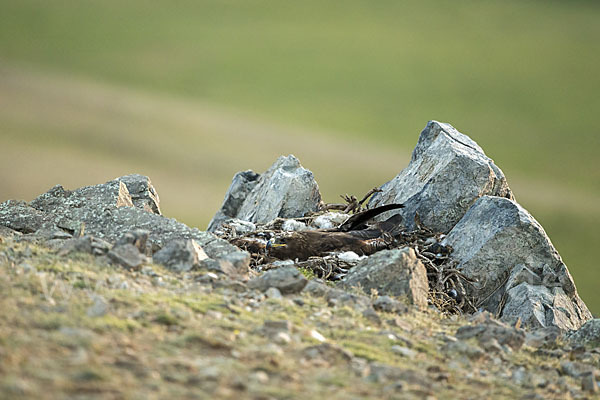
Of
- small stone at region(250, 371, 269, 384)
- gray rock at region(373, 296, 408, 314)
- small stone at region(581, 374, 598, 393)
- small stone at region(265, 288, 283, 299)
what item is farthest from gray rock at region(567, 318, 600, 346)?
small stone at region(250, 371, 269, 384)

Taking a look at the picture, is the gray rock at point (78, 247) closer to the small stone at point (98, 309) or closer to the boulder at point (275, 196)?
the small stone at point (98, 309)

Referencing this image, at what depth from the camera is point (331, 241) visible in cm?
1017

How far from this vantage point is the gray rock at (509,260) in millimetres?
10211

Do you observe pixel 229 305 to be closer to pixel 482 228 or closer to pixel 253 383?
pixel 253 383

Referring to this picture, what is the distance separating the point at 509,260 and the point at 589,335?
2.93 meters

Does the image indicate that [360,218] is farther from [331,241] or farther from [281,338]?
[281,338]

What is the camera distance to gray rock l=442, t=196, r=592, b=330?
33.5ft

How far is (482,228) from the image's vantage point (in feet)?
34.9

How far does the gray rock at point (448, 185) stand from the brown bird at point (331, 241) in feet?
3.89

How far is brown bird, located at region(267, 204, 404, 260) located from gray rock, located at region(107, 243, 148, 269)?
3.44 meters

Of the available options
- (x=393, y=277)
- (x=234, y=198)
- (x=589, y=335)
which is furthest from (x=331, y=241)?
(x=234, y=198)

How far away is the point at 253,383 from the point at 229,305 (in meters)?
1.78

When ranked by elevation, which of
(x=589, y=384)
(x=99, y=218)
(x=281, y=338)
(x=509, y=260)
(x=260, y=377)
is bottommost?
(x=260, y=377)

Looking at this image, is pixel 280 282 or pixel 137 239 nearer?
pixel 280 282
